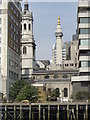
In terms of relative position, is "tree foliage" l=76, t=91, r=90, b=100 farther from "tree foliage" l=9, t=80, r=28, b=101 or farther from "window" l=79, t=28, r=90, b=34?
"tree foliage" l=9, t=80, r=28, b=101

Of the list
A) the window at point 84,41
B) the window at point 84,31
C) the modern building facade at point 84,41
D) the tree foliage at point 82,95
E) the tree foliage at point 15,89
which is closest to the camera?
the tree foliage at point 82,95

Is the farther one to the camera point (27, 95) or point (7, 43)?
point (7, 43)

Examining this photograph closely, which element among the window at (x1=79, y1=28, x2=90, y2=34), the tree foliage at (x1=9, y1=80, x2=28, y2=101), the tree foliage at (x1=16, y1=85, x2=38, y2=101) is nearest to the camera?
the window at (x1=79, y1=28, x2=90, y2=34)

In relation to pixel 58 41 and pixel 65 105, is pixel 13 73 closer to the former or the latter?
pixel 65 105

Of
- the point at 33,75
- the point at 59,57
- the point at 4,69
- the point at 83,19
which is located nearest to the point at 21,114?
the point at 83,19

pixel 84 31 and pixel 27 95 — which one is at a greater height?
pixel 84 31

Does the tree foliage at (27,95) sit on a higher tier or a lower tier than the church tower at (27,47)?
lower

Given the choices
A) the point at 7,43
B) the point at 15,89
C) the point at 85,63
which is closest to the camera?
the point at 85,63

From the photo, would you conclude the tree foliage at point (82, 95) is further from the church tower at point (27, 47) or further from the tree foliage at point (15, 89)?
the church tower at point (27, 47)

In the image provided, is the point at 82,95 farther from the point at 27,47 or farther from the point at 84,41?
the point at 27,47

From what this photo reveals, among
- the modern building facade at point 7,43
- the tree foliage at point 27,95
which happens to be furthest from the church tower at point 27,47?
the tree foliage at point 27,95

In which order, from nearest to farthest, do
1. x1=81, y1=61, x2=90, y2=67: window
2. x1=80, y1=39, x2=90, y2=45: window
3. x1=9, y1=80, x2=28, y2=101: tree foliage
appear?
x1=81, y1=61, x2=90, y2=67: window, x1=80, y1=39, x2=90, y2=45: window, x1=9, y1=80, x2=28, y2=101: tree foliage

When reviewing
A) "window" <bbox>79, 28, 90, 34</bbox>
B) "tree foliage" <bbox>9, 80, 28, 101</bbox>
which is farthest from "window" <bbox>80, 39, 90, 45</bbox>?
"tree foliage" <bbox>9, 80, 28, 101</bbox>

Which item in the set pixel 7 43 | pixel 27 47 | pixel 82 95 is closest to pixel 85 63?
pixel 82 95
